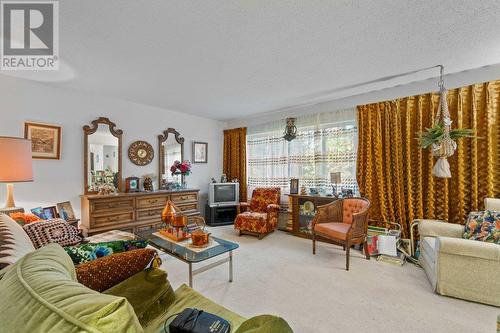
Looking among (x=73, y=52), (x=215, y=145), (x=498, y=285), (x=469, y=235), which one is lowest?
(x=498, y=285)

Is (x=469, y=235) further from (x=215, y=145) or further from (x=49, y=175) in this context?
(x=49, y=175)

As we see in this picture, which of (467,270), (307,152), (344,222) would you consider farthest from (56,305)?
(307,152)

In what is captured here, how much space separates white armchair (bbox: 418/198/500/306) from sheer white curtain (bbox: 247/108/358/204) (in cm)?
166

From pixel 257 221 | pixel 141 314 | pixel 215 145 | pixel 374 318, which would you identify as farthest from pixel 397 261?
pixel 215 145

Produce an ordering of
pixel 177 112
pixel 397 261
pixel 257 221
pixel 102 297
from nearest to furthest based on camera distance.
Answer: pixel 102 297 < pixel 397 261 < pixel 257 221 < pixel 177 112

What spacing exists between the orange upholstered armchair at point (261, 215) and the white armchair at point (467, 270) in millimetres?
2311

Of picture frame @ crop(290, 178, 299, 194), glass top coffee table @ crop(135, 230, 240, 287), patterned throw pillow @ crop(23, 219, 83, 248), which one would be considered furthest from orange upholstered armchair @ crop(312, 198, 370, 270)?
patterned throw pillow @ crop(23, 219, 83, 248)

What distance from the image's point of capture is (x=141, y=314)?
108 centimetres

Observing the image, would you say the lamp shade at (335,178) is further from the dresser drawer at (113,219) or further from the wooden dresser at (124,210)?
the dresser drawer at (113,219)

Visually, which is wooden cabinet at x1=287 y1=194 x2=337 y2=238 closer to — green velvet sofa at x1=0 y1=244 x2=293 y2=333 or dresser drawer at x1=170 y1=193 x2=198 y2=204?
dresser drawer at x1=170 y1=193 x2=198 y2=204

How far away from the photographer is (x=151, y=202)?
3.84 meters

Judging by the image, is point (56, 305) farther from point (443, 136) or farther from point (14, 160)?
point (443, 136)

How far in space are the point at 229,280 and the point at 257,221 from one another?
152 cm

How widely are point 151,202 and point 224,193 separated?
155 cm
